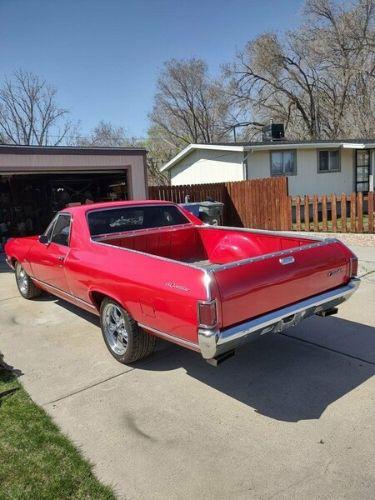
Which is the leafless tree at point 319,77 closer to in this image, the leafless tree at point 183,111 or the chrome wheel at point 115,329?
the leafless tree at point 183,111

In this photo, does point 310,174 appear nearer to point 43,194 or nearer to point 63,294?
point 43,194

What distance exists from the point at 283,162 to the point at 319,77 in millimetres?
19955

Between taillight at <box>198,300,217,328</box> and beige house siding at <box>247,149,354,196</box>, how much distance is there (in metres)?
14.7

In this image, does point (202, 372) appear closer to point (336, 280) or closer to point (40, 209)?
point (336, 280)

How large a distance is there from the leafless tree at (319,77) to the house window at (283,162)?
15444 mm

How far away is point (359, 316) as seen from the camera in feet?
17.5

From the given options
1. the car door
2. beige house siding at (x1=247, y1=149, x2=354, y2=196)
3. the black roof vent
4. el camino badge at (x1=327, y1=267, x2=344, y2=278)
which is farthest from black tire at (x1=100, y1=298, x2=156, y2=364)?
the black roof vent

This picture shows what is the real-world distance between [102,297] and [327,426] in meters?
2.56

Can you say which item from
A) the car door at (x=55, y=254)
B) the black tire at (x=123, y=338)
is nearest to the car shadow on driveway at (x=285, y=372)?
the black tire at (x=123, y=338)

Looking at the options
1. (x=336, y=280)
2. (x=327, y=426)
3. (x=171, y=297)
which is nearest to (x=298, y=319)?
(x=336, y=280)

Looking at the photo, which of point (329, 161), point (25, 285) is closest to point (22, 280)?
point (25, 285)

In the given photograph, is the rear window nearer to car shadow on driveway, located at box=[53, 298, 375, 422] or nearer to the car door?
the car door

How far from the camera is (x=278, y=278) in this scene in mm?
3543

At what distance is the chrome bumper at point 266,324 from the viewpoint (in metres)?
3.07
